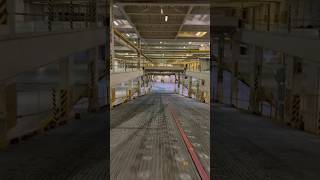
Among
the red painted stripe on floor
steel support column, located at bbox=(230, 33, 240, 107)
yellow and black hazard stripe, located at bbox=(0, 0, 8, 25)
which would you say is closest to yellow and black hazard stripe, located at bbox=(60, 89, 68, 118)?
the red painted stripe on floor

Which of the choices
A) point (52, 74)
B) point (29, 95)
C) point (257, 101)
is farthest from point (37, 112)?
point (257, 101)

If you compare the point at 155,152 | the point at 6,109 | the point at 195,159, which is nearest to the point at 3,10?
the point at 6,109

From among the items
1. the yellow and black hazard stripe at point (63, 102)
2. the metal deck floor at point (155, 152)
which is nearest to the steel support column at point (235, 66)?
the metal deck floor at point (155, 152)

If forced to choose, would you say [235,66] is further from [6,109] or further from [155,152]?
[6,109]

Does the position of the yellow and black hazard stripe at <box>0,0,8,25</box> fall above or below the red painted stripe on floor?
above

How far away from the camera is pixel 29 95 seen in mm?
20172

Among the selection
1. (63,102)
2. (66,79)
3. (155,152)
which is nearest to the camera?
(155,152)

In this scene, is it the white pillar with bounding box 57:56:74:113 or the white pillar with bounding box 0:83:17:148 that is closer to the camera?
the white pillar with bounding box 0:83:17:148

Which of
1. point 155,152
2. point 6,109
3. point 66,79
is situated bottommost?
point 155,152

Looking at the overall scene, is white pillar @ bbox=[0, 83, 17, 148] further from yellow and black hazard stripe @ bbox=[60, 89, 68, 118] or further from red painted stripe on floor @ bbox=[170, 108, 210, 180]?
red painted stripe on floor @ bbox=[170, 108, 210, 180]

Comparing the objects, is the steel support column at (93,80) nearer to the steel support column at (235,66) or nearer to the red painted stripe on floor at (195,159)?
the red painted stripe on floor at (195,159)

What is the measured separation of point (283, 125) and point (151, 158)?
1014 centimetres

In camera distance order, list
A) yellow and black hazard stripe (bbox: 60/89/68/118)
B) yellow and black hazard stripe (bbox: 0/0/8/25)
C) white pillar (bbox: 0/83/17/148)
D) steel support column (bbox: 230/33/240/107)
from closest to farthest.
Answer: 1. yellow and black hazard stripe (bbox: 0/0/8/25)
2. white pillar (bbox: 0/83/17/148)
3. yellow and black hazard stripe (bbox: 60/89/68/118)
4. steel support column (bbox: 230/33/240/107)

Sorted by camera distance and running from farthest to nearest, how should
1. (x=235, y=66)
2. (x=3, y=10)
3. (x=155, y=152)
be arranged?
(x=235, y=66), (x=155, y=152), (x=3, y=10)
